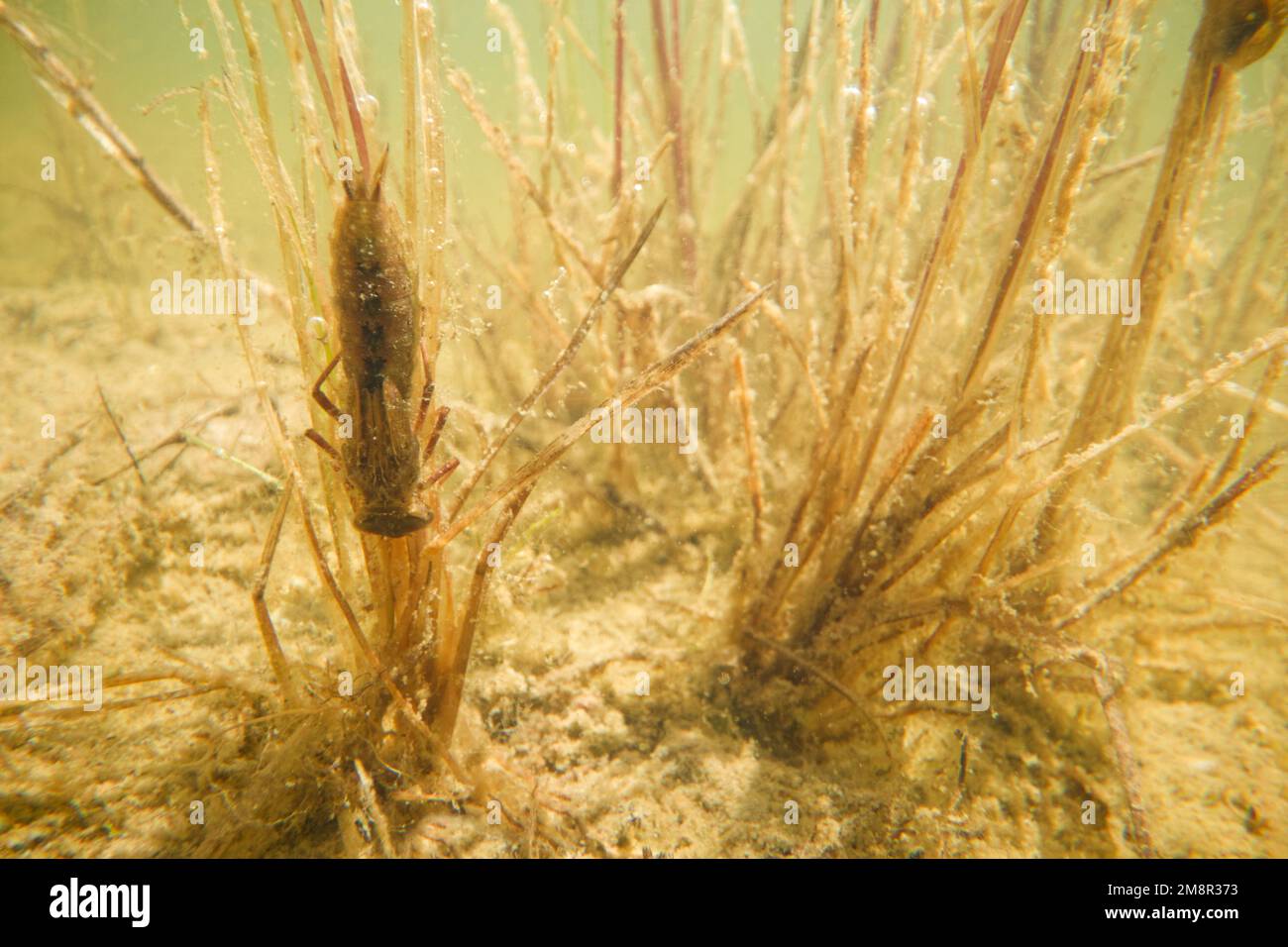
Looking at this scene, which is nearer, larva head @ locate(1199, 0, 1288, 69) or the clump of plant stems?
larva head @ locate(1199, 0, 1288, 69)

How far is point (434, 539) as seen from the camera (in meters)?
1.20

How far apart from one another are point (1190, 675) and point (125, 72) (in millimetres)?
33243

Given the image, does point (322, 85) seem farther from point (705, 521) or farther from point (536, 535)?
point (705, 521)
